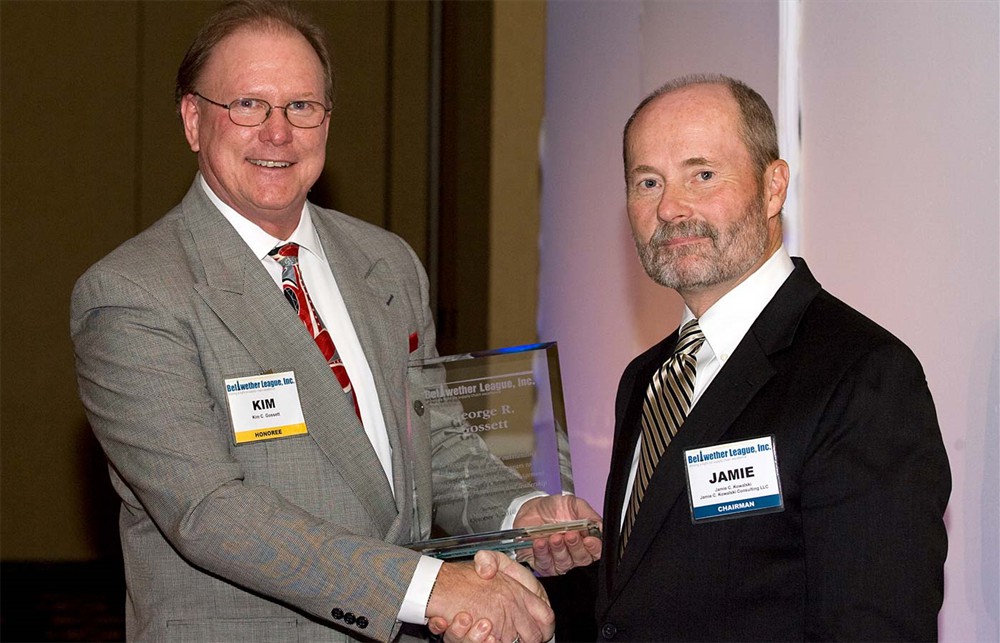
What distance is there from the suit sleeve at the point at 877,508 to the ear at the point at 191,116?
5.22ft

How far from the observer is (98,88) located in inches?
240

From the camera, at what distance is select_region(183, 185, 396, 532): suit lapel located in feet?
7.64

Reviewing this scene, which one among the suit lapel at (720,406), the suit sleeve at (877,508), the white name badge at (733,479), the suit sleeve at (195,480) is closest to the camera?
the suit sleeve at (877,508)

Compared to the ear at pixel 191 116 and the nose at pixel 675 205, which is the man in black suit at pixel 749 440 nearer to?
the nose at pixel 675 205

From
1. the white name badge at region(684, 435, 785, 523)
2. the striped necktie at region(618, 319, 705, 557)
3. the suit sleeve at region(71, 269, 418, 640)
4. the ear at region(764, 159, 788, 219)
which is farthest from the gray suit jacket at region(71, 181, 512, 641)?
the ear at region(764, 159, 788, 219)

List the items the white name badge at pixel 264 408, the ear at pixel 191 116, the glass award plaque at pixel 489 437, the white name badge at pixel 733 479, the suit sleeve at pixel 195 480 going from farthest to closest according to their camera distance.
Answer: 1. the ear at pixel 191 116
2. the glass award plaque at pixel 489 437
3. the white name badge at pixel 264 408
4. the suit sleeve at pixel 195 480
5. the white name badge at pixel 733 479

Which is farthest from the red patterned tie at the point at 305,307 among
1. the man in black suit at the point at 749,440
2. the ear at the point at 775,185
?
the ear at the point at 775,185

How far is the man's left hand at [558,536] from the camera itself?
2.47 meters

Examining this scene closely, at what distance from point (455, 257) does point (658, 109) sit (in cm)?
373

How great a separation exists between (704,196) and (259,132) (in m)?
1.03

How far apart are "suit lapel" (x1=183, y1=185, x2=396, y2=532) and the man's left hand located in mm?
316

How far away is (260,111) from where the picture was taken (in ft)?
8.15

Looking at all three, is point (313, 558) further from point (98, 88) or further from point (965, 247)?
point (98, 88)

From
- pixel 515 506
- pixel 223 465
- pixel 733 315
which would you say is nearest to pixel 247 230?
pixel 223 465
